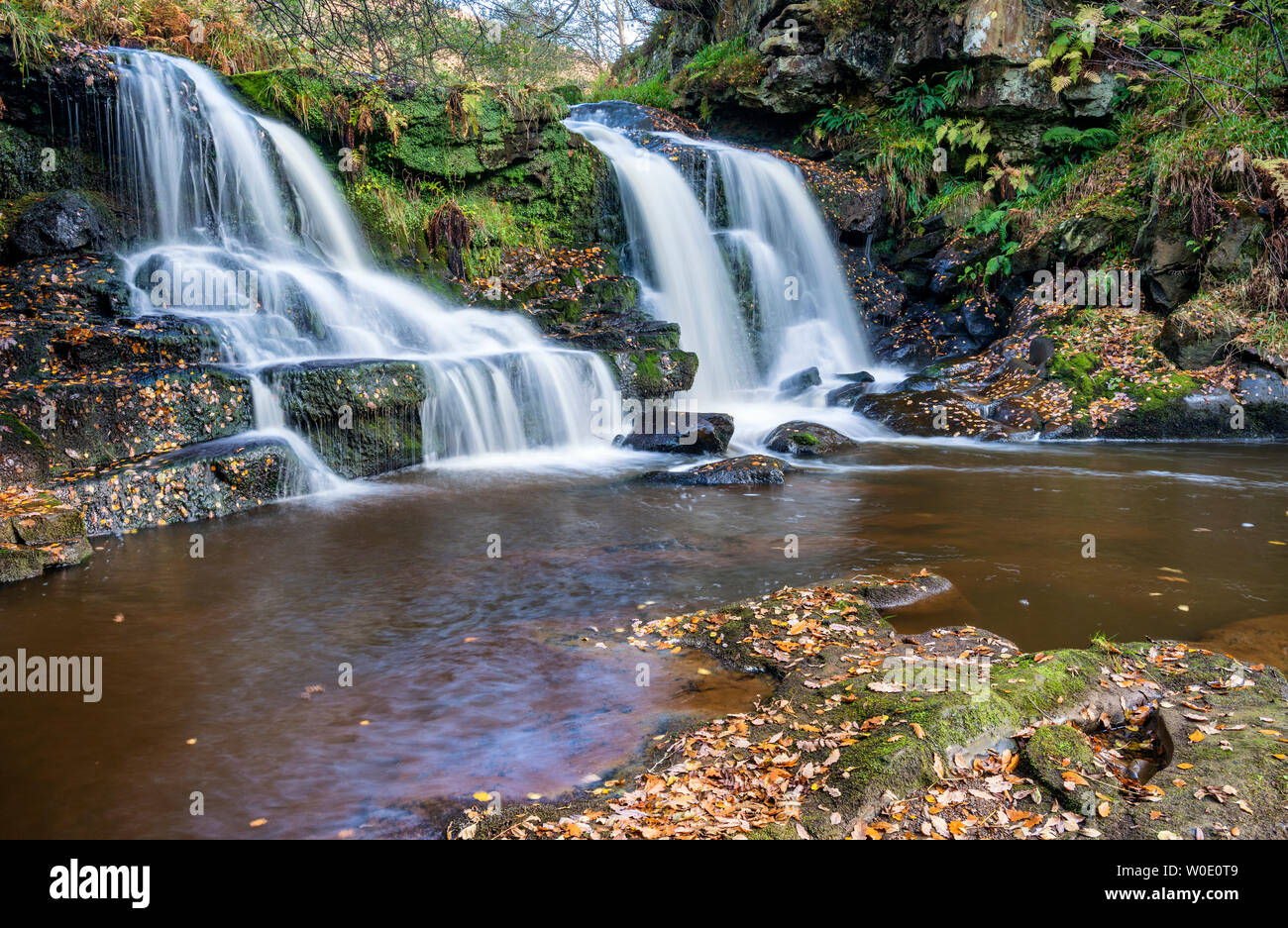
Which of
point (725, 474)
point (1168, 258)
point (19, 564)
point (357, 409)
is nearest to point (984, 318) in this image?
point (1168, 258)

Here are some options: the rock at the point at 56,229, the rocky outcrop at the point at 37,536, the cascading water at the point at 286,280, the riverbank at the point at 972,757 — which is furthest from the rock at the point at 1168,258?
the rock at the point at 56,229

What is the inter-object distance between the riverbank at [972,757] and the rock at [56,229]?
11029 millimetres

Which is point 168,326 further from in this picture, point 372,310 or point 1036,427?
point 1036,427

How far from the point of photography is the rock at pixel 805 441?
1175 centimetres

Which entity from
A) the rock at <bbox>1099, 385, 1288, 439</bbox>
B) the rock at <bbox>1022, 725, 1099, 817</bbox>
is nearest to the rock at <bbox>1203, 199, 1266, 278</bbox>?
the rock at <bbox>1099, 385, 1288, 439</bbox>

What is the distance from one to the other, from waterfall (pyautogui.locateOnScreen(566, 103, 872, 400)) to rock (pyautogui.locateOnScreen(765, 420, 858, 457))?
3.30 m

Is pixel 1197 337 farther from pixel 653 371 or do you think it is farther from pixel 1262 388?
pixel 653 371

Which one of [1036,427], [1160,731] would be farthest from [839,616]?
[1036,427]

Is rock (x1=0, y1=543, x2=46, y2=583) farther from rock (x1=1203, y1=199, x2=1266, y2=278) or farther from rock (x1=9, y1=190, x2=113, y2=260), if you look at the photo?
rock (x1=1203, y1=199, x2=1266, y2=278)

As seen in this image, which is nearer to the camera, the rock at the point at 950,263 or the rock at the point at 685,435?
the rock at the point at 685,435

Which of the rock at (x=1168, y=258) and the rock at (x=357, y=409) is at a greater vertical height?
the rock at (x=1168, y=258)

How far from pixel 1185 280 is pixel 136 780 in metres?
15.6

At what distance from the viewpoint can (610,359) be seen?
12.4 metres

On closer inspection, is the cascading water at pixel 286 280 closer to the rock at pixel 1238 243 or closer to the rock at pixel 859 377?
the rock at pixel 859 377
